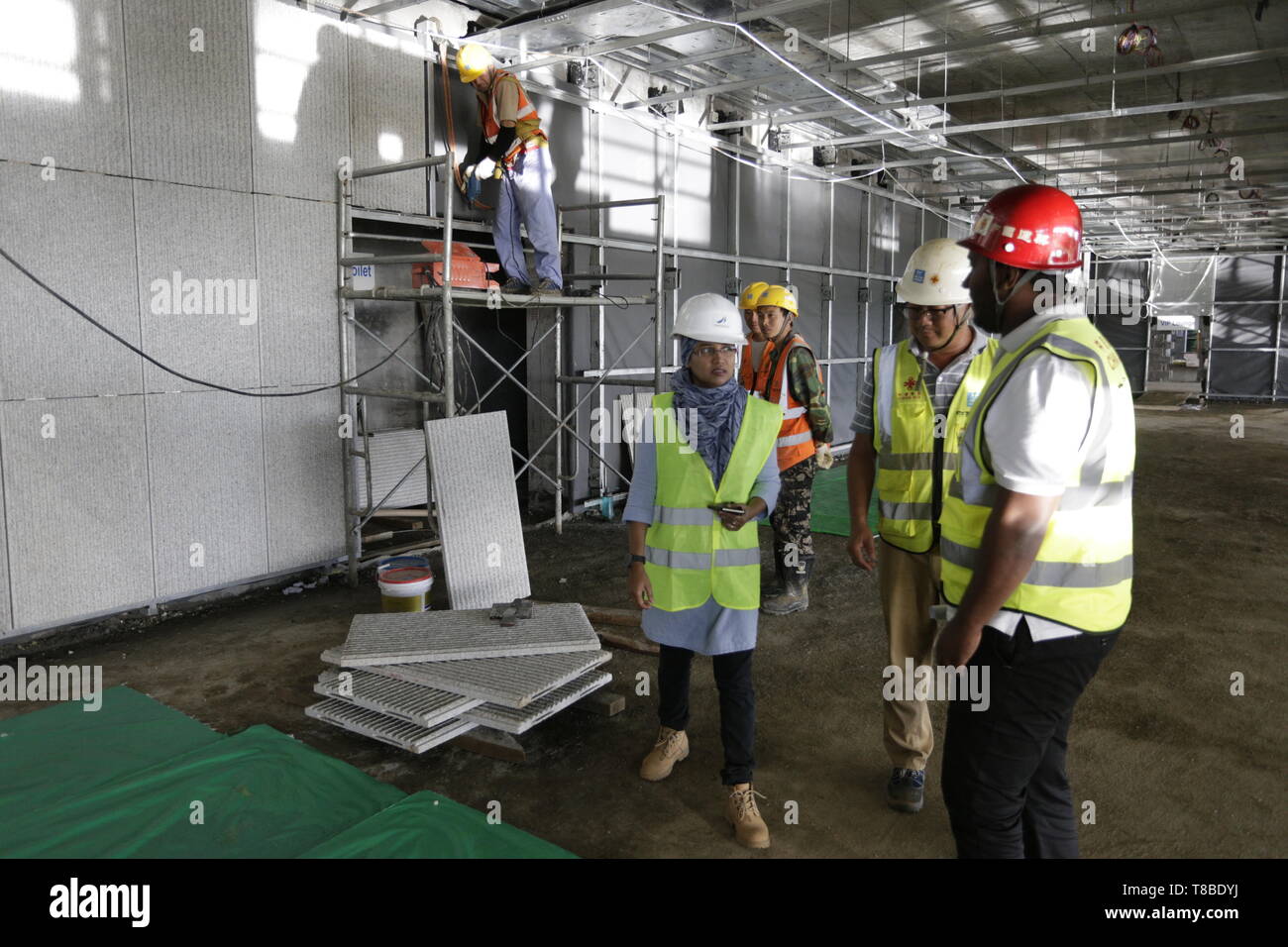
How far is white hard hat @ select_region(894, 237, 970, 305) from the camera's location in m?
3.21

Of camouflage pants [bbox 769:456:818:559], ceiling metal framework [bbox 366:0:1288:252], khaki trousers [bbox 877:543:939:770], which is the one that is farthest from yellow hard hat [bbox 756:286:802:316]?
khaki trousers [bbox 877:543:939:770]

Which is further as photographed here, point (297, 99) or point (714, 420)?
point (297, 99)

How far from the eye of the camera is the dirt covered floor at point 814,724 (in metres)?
3.41

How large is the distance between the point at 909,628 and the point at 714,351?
1.31 meters

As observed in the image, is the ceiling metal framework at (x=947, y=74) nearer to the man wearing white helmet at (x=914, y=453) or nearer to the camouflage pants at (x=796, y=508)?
the camouflage pants at (x=796, y=508)

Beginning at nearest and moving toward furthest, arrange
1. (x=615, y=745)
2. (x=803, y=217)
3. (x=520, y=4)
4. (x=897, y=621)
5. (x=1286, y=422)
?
(x=897, y=621) → (x=615, y=745) → (x=520, y=4) → (x=803, y=217) → (x=1286, y=422)

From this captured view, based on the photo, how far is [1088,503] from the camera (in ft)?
7.13

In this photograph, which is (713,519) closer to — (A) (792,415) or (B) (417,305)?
(A) (792,415)

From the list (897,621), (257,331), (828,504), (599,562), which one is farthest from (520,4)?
(897,621)

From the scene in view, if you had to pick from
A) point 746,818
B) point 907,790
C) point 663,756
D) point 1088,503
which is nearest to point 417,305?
point 663,756

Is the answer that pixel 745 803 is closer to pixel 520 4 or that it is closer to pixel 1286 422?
pixel 520 4
